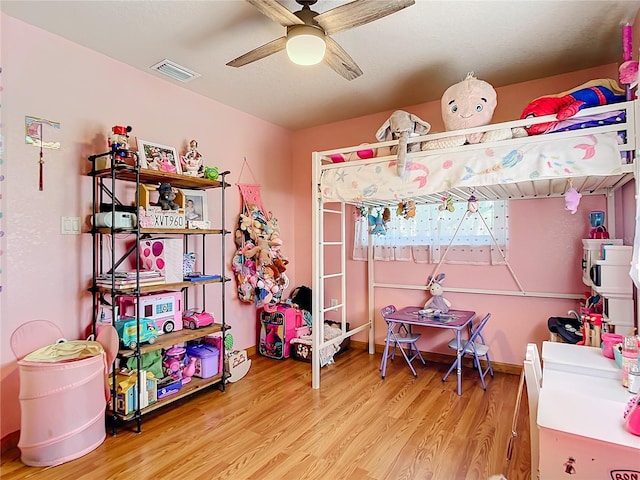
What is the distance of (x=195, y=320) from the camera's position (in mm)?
2889

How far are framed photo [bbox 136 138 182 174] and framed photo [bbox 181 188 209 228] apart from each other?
0.86ft

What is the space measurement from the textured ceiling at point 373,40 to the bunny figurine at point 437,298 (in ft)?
5.76

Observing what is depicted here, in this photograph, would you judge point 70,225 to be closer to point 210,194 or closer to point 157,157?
point 157,157

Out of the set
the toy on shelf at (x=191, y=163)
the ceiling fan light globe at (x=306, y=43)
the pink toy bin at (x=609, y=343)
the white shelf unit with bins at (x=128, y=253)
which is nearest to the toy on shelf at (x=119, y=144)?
the white shelf unit with bins at (x=128, y=253)

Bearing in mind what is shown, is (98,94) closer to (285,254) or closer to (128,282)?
(128,282)

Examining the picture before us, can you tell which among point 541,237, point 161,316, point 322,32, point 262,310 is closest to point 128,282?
point 161,316

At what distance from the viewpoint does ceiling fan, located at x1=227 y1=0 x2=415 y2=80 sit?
1.76 meters

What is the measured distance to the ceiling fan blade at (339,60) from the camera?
2095 mm

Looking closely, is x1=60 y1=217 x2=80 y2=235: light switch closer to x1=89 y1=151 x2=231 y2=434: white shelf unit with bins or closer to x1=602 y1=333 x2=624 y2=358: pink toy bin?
x1=89 y1=151 x2=231 y2=434: white shelf unit with bins

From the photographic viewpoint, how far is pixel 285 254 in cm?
434

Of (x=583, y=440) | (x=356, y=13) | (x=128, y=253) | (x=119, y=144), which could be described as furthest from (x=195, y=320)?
(x=583, y=440)

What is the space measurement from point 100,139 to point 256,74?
4.17ft

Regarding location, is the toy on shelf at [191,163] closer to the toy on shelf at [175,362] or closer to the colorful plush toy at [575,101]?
the toy on shelf at [175,362]

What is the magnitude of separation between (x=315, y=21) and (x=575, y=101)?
154cm
